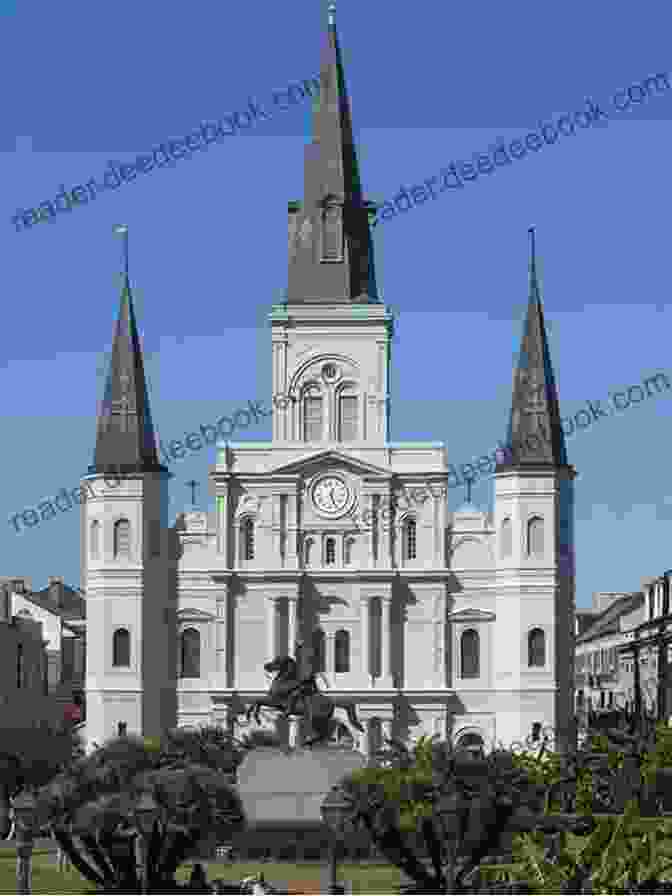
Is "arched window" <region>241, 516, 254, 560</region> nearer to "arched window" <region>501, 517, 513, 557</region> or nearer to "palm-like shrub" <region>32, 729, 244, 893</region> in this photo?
"arched window" <region>501, 517, 513, 557</region>

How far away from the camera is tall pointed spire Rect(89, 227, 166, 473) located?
112m

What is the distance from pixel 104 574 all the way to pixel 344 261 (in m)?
16.7

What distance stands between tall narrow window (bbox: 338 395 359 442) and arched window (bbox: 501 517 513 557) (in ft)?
23.4

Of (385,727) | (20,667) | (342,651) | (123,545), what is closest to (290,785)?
(385,727)

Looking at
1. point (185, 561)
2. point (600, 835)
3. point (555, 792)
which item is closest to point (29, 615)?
point (185, 561)

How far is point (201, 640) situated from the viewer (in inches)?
4419

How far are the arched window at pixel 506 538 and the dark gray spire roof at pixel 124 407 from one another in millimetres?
14531

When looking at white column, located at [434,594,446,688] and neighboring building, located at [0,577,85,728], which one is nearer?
white column, located at [434,594,446,688]

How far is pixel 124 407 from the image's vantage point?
111875mm

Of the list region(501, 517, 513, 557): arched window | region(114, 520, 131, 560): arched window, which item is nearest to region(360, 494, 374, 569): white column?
region(501, 517, 513, 557): arched window

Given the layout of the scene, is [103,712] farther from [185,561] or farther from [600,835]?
[600,835]

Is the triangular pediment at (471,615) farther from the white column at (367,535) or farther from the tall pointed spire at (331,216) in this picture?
the tall pointed spire at (331,216)

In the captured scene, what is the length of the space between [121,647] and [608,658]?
4407 cm

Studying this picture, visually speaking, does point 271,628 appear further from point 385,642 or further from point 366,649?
point 385,642
